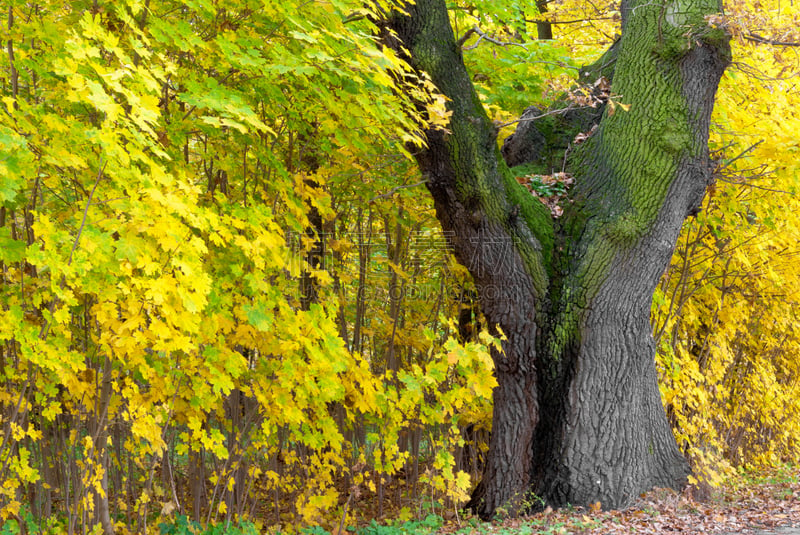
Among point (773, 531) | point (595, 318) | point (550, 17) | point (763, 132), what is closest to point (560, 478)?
point (595, 318)

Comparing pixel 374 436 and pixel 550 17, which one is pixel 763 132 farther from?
pixel 550 17

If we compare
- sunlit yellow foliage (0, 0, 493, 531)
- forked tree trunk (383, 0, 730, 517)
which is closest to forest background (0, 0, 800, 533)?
sunlit yellow foliage (0, 0, 493, 531)

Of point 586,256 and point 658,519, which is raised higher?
point 586,256

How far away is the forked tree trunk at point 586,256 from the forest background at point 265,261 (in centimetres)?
33

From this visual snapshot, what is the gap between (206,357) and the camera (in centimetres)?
403

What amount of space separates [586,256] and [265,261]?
2532mm

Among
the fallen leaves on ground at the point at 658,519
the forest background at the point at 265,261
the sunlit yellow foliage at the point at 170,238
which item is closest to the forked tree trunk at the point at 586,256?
the fallen leaves on ground at the point at 658,519

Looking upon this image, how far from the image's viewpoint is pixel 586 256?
5.20 metres

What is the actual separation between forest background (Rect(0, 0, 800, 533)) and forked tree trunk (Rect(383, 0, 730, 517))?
331 mm

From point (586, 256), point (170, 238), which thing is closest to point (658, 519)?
point (586, 256)

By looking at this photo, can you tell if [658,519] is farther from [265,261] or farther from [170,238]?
[170,238]

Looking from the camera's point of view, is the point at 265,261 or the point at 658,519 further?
the point at 658,519

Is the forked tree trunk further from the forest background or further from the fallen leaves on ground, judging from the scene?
the forest background

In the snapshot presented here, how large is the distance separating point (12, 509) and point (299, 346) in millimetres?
1972
